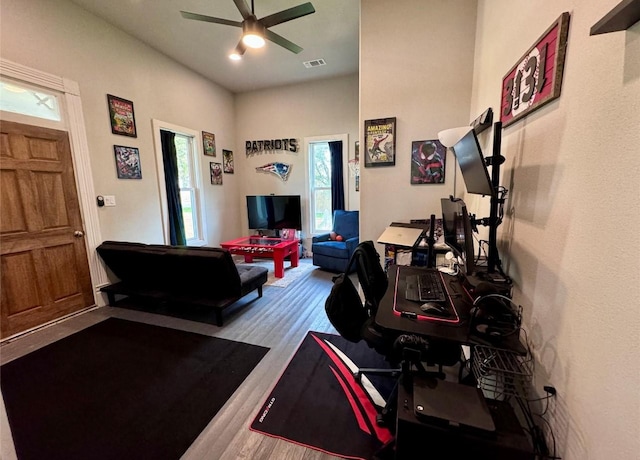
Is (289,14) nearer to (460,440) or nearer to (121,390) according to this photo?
(460,440)

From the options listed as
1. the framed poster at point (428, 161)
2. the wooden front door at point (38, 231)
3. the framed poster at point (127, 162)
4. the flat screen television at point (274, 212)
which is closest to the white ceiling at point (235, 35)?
the framed poster at point (127, 162)

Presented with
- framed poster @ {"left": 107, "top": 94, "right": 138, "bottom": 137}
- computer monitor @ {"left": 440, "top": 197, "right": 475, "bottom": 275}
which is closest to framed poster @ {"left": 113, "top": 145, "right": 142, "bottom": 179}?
framed poster @ {"left": 107, "top": 94, "right": 138, "bottom": 137}

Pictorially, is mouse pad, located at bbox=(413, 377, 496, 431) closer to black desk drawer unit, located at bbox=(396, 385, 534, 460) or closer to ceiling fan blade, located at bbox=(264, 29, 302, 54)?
black desk drawer unit, located at bbox=(396, 385, 534, 460)

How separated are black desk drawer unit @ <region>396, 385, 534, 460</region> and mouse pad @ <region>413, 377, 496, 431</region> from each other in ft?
0.09

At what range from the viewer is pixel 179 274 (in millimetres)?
2701

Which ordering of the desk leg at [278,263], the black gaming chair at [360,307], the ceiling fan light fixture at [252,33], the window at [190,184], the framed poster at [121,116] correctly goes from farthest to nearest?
the window at [190,184], the desk leg at [278,263], the framed poster at [121,116], the ceiling fan light fixture at [252,33], the black gaming chair at [360,307]

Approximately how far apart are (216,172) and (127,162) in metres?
1.71

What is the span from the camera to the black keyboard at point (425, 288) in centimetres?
139

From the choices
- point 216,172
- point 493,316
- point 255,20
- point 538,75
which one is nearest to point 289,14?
point 255,20

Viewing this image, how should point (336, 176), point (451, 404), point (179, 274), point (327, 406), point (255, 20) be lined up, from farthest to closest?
point (336, 176) < point (179, 274) < point (255, 20) < point (327, 406) < point (451, 404)

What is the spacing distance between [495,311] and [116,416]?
2251mm

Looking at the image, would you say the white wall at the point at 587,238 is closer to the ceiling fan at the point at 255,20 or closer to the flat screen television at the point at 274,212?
the ceiling fan at the point at 255,20

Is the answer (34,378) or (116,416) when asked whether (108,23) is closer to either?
(34,378)

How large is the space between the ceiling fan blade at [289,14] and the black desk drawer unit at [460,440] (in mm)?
3029
